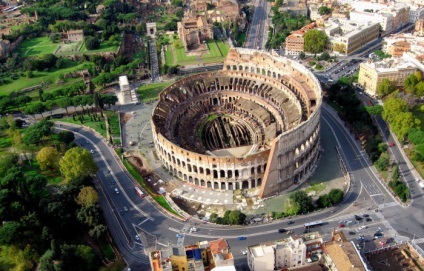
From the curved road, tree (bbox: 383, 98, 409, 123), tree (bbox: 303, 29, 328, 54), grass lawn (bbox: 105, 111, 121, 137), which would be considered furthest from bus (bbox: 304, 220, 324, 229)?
tree (bbox: 303, 29, 328, 54)

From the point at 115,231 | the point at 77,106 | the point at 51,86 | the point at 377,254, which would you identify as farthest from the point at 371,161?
the point at 51,86

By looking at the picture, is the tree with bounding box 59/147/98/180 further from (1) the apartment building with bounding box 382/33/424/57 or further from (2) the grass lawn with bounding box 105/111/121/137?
(1) the apartment building with bounding box 382/33/424/57

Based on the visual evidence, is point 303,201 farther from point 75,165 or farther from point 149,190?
point 75,165

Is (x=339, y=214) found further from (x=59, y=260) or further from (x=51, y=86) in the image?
(x=51, y=86)

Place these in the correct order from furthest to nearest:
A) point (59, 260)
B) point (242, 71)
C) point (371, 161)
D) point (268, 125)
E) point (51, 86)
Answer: point (51, 86) < point (242, 71) < point (268, 125) < point (371, 161) < point (59, 260)

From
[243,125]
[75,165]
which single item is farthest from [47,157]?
[243,125]

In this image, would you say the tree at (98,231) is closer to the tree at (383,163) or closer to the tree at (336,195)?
the tree at (336,195)
